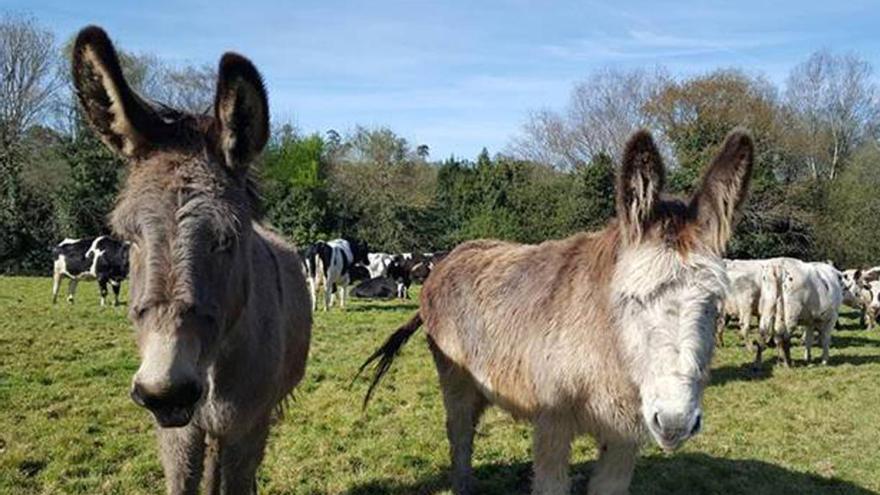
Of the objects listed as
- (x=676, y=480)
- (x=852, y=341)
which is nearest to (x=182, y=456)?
(x=676, y=480)

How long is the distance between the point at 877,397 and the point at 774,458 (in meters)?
4.37

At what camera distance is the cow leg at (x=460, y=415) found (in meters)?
4.95

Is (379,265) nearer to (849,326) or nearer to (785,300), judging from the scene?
(849,326)

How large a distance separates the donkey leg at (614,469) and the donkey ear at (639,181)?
1.34 m

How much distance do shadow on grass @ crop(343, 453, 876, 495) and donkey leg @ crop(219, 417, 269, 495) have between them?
6.66ft

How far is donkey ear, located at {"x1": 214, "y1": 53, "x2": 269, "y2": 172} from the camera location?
2391mm

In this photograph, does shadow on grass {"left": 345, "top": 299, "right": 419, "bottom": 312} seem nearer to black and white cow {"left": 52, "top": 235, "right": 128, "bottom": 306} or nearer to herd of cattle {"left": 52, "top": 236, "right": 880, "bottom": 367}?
herd of cattle {"left": 52, "top": 236, "right": 880, "bottom": 367}

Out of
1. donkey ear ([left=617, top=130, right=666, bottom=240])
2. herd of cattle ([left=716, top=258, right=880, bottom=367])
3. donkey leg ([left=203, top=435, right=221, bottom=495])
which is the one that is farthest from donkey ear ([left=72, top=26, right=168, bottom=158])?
herd of cattle ([left=716, top=258, right=880, bottom=367])

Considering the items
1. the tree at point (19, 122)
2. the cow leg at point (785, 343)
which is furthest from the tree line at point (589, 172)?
the cow leg at point (785, 343)

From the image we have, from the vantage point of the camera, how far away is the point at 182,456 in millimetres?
3150

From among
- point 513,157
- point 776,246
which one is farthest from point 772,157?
point 513,157

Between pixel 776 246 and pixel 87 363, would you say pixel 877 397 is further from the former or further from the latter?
pixel 776 246

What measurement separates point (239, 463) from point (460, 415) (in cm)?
197

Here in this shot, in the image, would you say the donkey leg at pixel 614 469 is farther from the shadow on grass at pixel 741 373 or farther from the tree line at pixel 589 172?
the tree line at pixel 589 172
